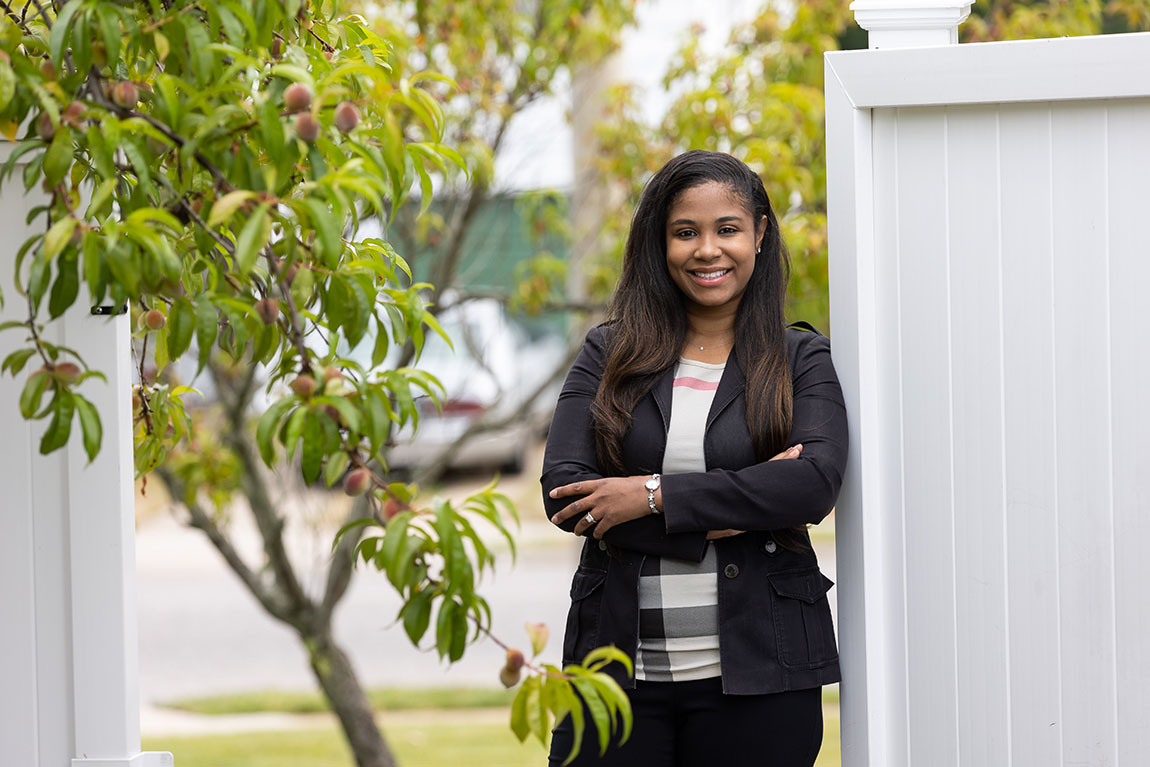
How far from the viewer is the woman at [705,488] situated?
234 centimetres

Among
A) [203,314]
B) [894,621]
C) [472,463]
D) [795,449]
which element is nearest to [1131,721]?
[894,621]

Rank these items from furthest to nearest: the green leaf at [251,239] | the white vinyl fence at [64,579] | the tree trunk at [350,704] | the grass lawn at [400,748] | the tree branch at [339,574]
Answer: the grass lawn at [400,748] → the tree trunk at [350,704] → the tree branch at [339,574] → the white vinyl fence at [64,579] → the green leaf at [251,239]

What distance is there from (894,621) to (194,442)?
2948 millimetres

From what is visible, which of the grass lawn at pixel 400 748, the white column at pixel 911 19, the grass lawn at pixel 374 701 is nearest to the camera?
the white column at pixel 911 19

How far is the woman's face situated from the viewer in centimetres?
247

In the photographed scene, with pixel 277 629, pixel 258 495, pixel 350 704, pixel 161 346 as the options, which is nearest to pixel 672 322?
pixel 161 346

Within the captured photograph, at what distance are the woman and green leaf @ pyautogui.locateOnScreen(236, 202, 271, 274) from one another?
103 centimetres

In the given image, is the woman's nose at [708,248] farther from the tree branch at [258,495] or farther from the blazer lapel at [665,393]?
the tree branch at [258,495]

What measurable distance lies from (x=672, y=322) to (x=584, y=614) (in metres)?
0.58

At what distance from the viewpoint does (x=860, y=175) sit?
2.40 m

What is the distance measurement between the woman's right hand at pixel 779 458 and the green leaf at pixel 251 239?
45.0 inches

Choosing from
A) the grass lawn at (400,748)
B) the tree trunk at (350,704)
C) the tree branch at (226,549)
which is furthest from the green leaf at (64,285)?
the grass lawn at (400,748)

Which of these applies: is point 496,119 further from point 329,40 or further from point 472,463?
point 472,463

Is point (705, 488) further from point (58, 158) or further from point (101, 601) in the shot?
point (58, 158)
